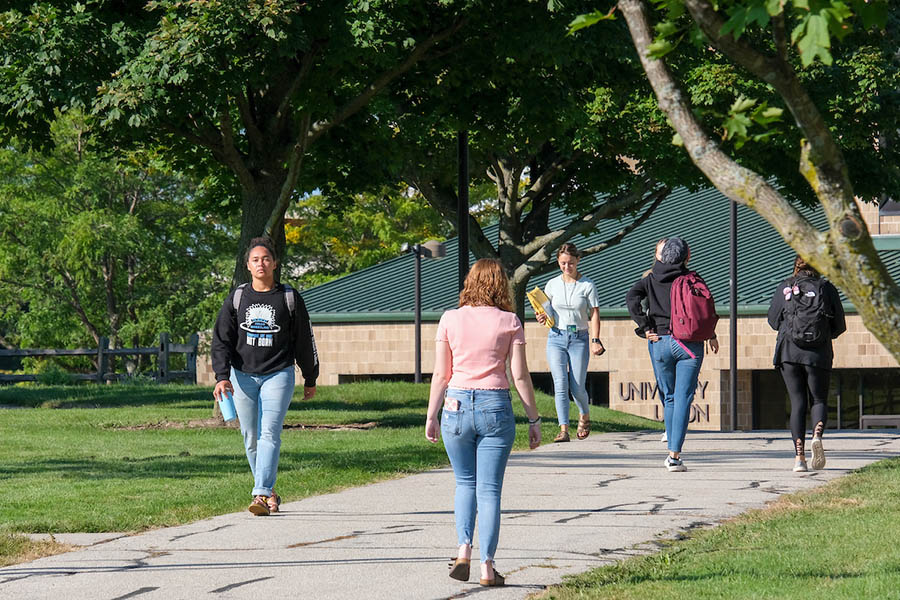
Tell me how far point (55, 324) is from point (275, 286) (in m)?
37.3

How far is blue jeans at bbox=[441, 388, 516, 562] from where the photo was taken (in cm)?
633

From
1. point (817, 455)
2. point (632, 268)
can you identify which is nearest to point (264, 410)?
point (817, 455)

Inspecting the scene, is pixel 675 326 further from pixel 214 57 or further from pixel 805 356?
pixel 214 57

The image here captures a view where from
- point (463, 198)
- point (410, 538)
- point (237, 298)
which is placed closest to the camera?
point (410, 538)

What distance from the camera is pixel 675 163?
25.1 meters

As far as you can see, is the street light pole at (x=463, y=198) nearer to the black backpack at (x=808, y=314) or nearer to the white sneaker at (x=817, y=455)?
the black backpack at (x=808, y=314)

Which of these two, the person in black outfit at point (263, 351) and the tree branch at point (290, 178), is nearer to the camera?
the person in black outfit at point (263, 351)

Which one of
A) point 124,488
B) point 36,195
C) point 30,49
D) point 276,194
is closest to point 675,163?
point 276,194

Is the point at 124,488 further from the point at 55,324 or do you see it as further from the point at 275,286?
the point at 55,324

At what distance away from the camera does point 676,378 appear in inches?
438

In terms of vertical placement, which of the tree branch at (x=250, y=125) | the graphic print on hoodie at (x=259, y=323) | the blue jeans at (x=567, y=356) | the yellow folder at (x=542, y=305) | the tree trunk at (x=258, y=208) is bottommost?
the blue jeans at (x=567, y=356)

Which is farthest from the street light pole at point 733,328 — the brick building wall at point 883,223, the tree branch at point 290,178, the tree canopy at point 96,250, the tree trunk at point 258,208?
the tree canopy at point 96,250

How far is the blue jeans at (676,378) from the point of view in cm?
1099

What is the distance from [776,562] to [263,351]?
3.66 meters
